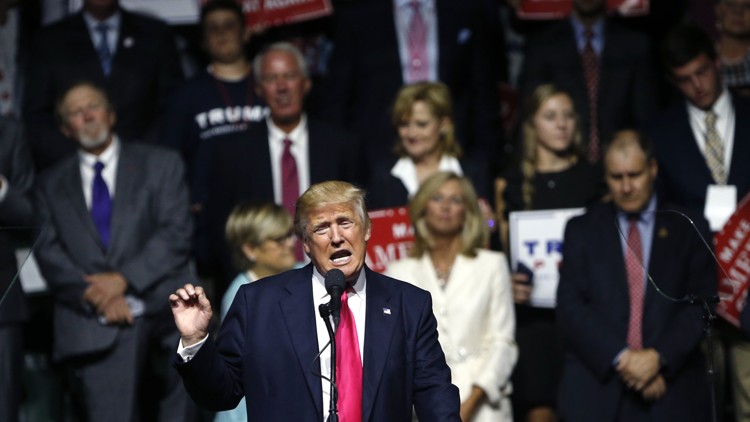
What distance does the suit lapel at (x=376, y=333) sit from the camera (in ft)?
13.7

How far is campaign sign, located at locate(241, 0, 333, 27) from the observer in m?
8.25

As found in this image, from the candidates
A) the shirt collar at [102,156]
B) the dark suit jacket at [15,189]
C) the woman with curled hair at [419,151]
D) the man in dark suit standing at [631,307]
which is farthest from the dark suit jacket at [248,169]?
the man in dark suit standing at [631,307]

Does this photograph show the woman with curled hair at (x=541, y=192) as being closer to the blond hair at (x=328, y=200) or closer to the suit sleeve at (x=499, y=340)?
the suit sleeve at (x=499, y=340)

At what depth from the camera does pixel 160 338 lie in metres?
6.67

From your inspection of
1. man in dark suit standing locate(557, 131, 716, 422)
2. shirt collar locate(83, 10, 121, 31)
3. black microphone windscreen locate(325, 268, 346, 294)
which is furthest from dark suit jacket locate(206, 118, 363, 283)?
black microphone windscreen locate(325, 268, 346, 294)

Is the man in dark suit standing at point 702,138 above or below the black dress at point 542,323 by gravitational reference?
above

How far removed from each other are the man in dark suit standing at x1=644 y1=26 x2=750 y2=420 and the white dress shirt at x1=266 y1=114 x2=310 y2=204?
1.88m

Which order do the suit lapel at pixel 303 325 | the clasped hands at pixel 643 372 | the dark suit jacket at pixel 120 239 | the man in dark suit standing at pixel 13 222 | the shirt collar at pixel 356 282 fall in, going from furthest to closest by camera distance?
the dark suit jacket at pixel 120 239 → the man in dark suit standing at pixel 13 222 → the clasped hands at pixel 643 372 → the shirt collar at pixel 356 282 → the suit lapel at pixel 303 325

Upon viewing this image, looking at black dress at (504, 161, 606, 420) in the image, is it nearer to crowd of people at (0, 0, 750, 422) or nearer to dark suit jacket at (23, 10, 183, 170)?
crowd of people at (0, 0, 750, 422)

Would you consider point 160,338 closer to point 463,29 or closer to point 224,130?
point 224,130

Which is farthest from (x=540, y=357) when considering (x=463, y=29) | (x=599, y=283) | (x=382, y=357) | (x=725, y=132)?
(x=382, y=357)

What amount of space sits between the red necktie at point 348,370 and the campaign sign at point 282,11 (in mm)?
4275

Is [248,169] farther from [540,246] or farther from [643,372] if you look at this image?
[643,372]

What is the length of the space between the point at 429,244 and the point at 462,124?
1.59 metres
